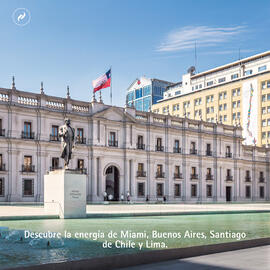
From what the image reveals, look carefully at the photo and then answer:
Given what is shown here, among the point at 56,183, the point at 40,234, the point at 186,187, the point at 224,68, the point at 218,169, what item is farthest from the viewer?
the point at 224,68

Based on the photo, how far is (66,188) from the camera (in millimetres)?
19703

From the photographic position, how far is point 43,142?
45.3 meters

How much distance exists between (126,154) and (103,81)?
9.94 meters

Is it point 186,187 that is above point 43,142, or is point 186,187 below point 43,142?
below

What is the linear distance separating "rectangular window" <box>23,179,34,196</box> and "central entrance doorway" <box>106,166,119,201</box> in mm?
10465

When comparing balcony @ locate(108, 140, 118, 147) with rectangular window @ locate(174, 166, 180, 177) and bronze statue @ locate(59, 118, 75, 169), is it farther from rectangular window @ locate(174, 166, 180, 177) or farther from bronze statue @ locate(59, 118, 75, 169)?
bronze statue @ locate(59, 118, 75, 169)

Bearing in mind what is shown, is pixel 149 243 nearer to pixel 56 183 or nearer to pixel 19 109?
pixel 56 183

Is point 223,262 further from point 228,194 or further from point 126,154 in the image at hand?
point 228,194

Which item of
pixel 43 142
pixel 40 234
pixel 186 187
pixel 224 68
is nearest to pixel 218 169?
pixel 186 187

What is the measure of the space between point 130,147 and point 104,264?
44494 millimetres

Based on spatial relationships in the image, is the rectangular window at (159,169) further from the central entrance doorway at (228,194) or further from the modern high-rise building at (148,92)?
the modern high-rise building at (148,92)

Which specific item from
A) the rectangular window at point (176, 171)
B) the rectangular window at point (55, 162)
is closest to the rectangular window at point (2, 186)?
the rectangular window at point (55, 162)

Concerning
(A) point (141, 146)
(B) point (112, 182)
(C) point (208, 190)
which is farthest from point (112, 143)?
(C) point (208, 190)

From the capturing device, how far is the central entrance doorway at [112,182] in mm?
51669
